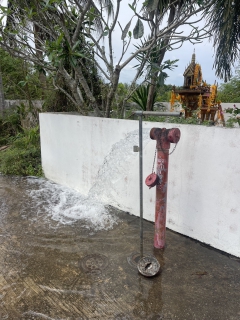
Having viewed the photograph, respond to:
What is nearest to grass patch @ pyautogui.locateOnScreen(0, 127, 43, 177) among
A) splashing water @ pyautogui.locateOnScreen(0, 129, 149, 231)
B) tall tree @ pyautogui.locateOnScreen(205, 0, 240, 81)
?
splashing water @ pyautogui.locateOnScreen(0, 129, 149, 231)

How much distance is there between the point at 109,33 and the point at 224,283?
148 inches

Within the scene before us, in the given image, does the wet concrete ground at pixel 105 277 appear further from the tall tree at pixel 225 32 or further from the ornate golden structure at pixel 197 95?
the tall tree at pixel 225 32

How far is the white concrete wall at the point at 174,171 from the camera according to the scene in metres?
2.43

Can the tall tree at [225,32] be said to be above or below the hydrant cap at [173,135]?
above

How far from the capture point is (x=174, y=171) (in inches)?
112

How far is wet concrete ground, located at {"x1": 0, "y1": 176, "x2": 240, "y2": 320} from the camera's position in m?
1.86

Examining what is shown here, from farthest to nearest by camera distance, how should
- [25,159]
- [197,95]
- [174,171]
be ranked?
[25,159], [197,95], [174,171]

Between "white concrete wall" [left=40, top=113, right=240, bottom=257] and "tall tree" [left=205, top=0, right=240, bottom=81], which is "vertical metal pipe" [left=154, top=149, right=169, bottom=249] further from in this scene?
"tall tree" [left=205, top=0, right=240, bottom=81]

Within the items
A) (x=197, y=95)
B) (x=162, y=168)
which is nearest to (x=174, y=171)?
(x=162, y=168)

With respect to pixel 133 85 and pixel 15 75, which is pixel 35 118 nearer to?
pixel 15 75

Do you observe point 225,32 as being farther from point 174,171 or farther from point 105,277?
point 105,277

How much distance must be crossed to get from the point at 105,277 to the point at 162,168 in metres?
1.15

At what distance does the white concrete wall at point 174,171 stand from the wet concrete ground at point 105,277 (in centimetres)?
27

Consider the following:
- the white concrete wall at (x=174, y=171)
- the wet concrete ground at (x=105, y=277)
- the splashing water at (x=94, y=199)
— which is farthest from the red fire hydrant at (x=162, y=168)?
the splashing water at (x=94, y=199)
